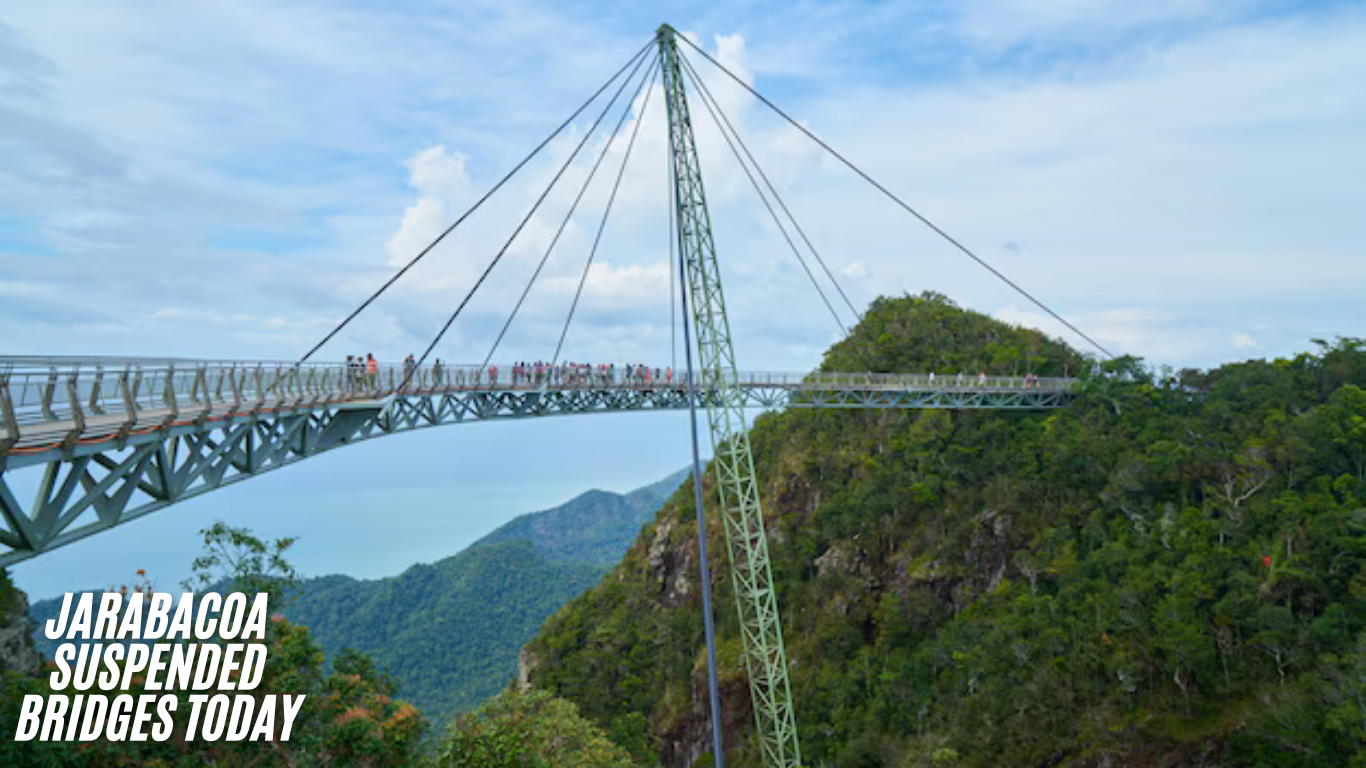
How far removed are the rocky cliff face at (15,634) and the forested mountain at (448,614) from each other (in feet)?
198

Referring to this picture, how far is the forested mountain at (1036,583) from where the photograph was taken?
31.7 meters

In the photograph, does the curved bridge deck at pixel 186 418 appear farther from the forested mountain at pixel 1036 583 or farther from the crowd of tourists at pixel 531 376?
the forested mountain at pixel 1036 583

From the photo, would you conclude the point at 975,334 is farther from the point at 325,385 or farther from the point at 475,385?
the point at 325,385

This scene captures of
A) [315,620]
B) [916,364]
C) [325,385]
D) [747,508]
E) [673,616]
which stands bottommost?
[315,620]

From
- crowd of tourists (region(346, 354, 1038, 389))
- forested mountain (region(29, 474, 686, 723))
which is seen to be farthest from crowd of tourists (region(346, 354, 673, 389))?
forested mountain (region(29, 474, 686, 723))

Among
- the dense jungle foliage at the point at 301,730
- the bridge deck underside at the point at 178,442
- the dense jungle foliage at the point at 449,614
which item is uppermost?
the bridge deck underside at the point at 178,442

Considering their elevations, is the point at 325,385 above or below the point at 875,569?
above

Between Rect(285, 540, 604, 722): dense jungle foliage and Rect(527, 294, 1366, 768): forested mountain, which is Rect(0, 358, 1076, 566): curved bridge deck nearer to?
Rect(527, 294, 1366, 768): forested mountain

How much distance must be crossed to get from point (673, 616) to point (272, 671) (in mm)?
40696

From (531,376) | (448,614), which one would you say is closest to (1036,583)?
(531,376)

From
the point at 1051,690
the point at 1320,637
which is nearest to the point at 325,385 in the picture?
the point at 1051,690

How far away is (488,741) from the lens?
2127 centimetres

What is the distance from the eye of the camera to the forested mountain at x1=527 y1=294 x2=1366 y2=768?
3170 cm

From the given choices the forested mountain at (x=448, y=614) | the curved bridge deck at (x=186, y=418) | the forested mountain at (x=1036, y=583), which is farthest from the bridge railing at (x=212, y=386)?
the forested mountain at (x=448, y=614)
